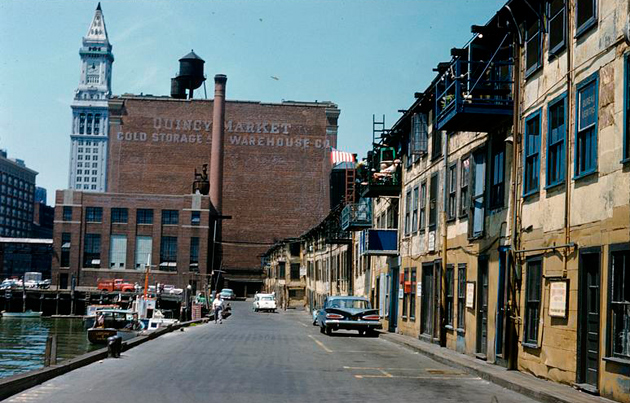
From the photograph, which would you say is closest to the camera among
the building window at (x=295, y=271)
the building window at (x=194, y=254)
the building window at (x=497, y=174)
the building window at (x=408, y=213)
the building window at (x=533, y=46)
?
the building window at (x=533, y=46)

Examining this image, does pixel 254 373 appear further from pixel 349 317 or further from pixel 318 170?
pixel 318 170

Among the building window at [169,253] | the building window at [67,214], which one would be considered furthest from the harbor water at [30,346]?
the building window at [67,214]

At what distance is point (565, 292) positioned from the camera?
51.3 feet

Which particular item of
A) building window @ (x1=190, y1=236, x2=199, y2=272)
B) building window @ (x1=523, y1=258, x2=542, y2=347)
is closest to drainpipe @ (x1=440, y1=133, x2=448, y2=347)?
building window @ (x1=523, y1=258, x2=542, y2=347)

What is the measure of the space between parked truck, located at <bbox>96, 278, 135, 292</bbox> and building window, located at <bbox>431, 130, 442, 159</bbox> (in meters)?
75.4

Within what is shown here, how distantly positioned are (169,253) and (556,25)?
314 feet

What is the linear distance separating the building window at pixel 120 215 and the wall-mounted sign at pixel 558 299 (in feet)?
319

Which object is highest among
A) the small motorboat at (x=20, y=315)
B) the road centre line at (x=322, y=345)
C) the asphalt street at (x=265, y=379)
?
the asphalt street at (x=265, y=379)

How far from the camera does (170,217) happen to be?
4341 inches

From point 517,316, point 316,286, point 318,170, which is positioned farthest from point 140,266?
point 517,316

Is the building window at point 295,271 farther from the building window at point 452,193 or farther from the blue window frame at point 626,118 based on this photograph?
the blue window frame at point 626,118

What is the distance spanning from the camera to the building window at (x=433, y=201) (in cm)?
2909

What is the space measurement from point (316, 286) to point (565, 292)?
6294cm

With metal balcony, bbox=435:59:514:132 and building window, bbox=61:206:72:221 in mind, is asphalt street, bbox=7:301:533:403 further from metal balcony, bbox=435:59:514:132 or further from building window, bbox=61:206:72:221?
building window, bbox=61:206:72:221
